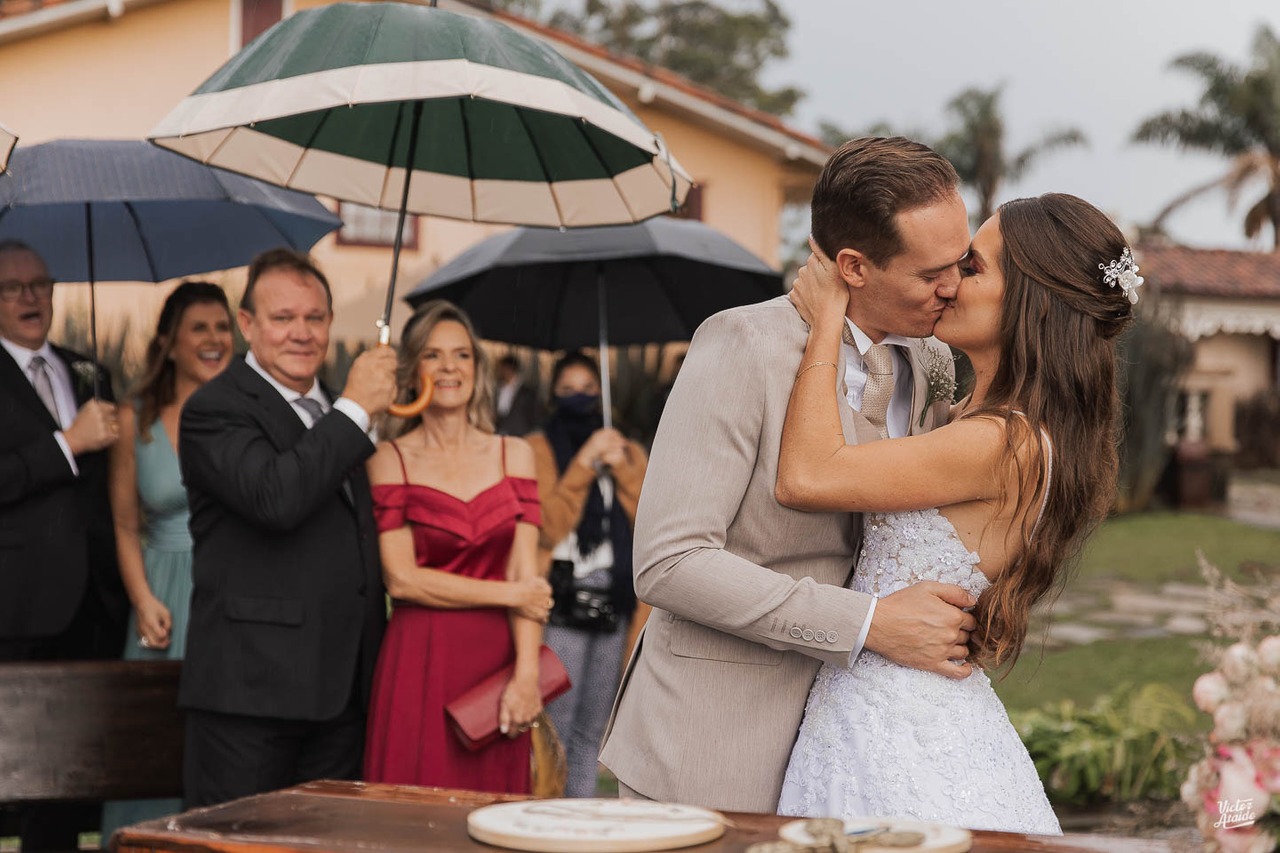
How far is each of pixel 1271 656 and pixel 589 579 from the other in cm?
405

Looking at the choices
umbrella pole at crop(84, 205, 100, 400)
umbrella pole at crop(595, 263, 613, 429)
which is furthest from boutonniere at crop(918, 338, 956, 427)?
umbrella pole at crop(84, 205, 100, 400)

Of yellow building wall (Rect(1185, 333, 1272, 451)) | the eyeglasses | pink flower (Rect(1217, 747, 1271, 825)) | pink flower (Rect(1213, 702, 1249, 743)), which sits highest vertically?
yellow building wall (Rect(1185, 333, 1272, 451))

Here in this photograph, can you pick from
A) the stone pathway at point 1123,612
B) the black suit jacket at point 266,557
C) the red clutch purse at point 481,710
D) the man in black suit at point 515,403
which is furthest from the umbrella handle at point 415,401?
the stone pathway at point 1123,612

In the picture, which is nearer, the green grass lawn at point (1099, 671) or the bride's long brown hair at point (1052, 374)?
the bride's long brown hair at point (1052, 374)

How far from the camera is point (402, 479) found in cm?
423

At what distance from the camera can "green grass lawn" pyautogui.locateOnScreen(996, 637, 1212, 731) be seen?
867 centimetres

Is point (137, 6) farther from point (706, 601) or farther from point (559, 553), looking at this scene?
point (706, 601)

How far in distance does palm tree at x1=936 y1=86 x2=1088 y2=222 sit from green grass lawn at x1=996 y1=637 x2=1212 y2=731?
103 feet

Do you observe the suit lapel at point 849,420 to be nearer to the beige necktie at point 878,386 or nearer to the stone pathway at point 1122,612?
the beige necktie at point 878,386

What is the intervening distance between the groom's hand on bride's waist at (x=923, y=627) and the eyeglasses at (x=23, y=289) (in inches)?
136

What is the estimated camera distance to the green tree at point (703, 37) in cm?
4031

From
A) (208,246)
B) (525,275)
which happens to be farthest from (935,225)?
(525,275)

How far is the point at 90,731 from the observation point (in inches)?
152

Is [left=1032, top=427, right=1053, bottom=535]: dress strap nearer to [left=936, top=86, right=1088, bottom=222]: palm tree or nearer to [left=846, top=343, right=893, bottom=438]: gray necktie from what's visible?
[left=846, top=343, right=893, bottom=438]: gray necktie
